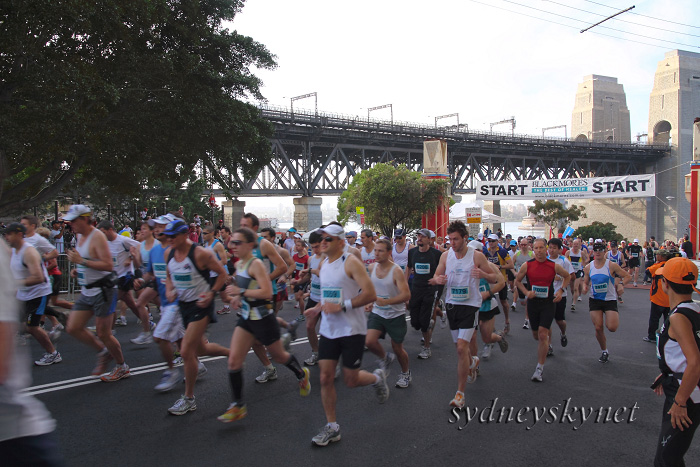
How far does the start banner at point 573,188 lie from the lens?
29.8 meters

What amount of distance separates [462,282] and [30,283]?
5318mm

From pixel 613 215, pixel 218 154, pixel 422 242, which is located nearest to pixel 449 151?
pixel 613 215

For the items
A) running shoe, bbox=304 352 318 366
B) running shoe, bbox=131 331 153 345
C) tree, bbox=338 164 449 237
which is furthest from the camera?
tree, bbox=338 164 449 237

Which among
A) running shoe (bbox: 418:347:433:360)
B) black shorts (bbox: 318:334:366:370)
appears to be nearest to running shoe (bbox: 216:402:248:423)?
black shorts (bbox: 318:334:366:370)

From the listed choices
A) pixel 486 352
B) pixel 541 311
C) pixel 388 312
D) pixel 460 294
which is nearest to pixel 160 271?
pixel 388 312

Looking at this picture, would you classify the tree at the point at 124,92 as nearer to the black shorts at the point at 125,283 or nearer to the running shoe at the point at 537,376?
the black shorts at the point at 125,283

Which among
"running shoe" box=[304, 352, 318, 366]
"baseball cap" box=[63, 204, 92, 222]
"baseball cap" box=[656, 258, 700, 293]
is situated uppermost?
"baseball cap" box=[63, 204, 92, 222]

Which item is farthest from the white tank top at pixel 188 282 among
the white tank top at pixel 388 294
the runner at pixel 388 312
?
the white tank top at pixel 388 294

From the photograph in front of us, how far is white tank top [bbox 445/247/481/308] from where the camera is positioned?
5809 mm

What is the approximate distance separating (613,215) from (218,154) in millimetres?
69381

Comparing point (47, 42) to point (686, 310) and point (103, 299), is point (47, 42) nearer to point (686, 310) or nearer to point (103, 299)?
point (103, 299)

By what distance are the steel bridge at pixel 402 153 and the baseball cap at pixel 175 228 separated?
1175 inches

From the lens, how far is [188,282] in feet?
17.1

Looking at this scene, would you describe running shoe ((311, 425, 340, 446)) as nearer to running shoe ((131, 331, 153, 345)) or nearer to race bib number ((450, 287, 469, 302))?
race bib number ((450, 287, 469, 302))
